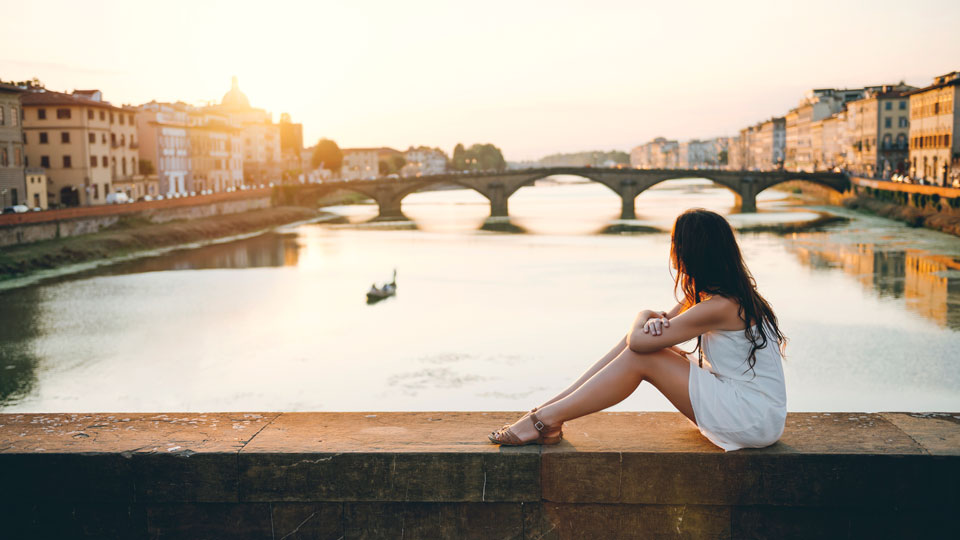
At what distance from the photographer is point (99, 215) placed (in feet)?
107

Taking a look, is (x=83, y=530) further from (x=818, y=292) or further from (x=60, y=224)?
(x=60, y=224)

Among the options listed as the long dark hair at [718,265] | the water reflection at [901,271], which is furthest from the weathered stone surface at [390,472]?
the water reflection at [901,271]

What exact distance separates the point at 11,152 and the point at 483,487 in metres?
33.8

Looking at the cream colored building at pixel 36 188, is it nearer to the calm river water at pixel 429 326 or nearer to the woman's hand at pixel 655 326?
the calm river water at pixel 429 326

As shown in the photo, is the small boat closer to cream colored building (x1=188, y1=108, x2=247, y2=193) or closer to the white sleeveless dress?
the white sleeveless dress

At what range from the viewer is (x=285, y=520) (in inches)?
115

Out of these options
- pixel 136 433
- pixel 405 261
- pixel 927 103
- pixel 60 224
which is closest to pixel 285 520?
pixel 136 433

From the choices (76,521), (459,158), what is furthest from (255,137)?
(76,521)

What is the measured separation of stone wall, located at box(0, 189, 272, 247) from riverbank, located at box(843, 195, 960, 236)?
28.9 metres

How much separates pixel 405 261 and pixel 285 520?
26.7 metres

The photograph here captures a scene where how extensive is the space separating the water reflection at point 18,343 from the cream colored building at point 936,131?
34822 mm

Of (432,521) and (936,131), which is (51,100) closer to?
(432,521)

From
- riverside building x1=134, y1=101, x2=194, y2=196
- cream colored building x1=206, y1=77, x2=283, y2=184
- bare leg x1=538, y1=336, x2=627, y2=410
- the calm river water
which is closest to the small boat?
the calm river water

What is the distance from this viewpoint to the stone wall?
26.6 meters
